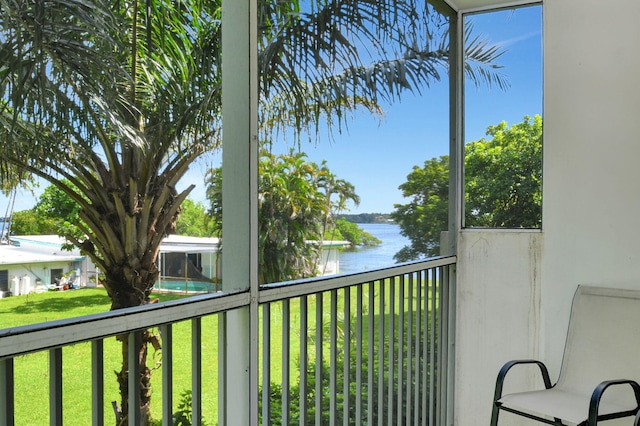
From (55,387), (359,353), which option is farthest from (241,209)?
(359,353)

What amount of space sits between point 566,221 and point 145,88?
257 centimetres

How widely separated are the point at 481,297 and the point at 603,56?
1679 mm

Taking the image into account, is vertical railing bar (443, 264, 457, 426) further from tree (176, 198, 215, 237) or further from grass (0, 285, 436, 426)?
tree (176, 198, 215, 237)

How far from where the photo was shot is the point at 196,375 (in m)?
1.69

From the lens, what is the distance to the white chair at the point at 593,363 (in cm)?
274

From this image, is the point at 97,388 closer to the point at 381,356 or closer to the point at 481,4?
the point at 381,356

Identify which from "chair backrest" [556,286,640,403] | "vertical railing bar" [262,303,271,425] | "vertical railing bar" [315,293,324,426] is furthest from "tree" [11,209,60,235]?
"chair backrest" [556,286,640,403]

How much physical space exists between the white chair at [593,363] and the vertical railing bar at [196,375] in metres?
1.81

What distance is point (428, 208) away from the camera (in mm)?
4055

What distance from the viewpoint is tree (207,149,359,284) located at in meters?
3.28

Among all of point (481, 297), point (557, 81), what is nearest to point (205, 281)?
point (481, 297)

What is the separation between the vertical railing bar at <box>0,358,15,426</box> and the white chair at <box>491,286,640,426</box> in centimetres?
239

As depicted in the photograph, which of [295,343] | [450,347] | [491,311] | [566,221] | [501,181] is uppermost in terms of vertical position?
[501,181]

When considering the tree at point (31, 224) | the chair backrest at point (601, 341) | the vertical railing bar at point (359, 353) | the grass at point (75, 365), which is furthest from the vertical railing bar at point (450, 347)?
the tree at point (31, 224)
